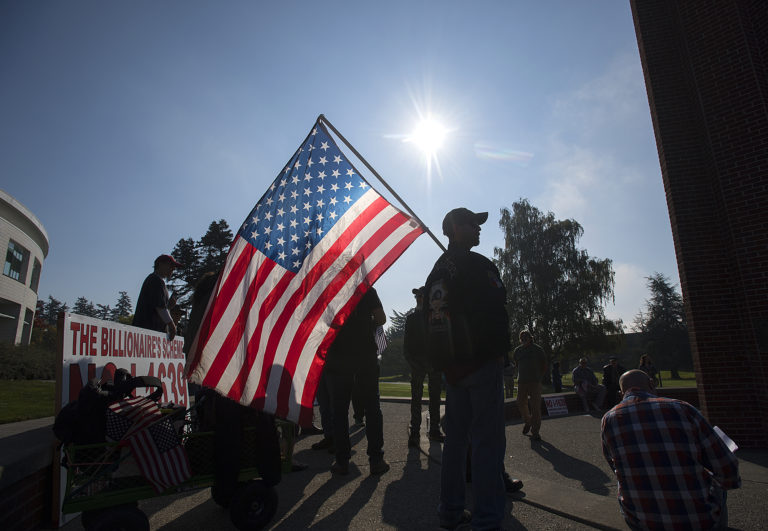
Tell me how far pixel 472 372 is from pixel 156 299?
4.05 meters

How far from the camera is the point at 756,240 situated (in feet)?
19.9

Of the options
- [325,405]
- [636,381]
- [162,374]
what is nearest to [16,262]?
[162,374]

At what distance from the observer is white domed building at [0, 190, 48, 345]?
33.2 m

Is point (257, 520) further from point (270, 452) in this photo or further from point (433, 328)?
point (433, 328)

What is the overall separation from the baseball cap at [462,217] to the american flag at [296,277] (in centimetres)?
79

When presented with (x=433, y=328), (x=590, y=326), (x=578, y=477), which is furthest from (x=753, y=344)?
(x=590, y=326)

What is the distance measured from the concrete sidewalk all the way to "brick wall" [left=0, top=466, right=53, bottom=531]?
26cm

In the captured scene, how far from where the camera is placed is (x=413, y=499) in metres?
3.63

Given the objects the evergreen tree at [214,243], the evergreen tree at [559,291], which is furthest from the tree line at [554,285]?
the evergreen tree at [214,243]

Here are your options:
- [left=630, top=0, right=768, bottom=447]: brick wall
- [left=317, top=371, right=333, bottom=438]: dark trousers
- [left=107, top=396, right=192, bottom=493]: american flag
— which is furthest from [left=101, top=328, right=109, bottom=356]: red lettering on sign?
[left=630, top=0, right=768, bottom=447]: brick wall

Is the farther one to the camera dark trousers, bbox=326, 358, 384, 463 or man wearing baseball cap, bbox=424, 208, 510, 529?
dark trousers, bbox=326, 358, 384, 463

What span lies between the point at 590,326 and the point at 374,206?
104 ft

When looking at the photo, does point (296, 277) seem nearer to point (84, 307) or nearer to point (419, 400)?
point (419, 400)

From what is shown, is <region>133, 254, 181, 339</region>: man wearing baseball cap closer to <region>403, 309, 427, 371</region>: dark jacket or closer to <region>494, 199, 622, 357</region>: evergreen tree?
<region>403, 309, 427, 371</region>: dark jacket
